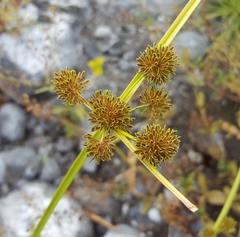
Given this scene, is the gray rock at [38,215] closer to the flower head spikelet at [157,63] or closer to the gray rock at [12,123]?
the gray rock at [12,123]

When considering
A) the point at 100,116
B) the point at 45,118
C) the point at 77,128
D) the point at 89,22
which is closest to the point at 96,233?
the point at 77,128

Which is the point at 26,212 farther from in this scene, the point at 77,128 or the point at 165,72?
the point at 165,72

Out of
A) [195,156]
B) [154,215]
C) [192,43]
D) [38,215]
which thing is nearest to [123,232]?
[154,215]

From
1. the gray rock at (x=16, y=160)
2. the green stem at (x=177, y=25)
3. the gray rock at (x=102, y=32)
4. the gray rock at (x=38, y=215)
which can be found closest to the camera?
the green stem at (x=177, y=25)

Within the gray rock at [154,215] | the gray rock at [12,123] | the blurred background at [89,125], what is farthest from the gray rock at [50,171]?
the gray rock at [154,215]

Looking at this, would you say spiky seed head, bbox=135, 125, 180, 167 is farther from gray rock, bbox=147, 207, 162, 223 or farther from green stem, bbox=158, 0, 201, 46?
gray rock, bbox=147, 207, 162, 223

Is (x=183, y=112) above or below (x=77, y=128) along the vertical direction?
above
